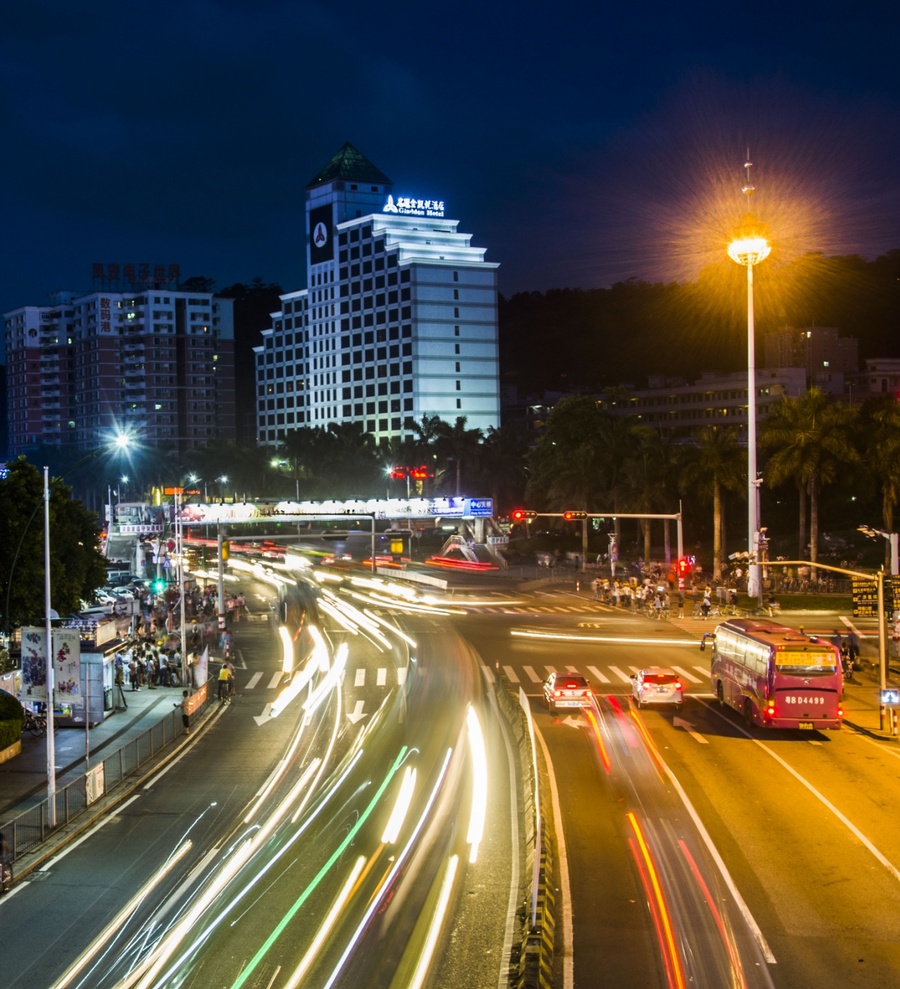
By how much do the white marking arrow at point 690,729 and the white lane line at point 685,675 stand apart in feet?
28.5

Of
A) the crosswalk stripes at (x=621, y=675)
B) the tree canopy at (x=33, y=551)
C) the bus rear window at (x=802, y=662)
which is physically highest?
the tree canopy at (x=33, y=551)

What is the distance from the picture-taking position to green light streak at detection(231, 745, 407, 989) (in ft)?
53.1

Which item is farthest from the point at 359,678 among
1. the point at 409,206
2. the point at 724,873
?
the point at 409,206

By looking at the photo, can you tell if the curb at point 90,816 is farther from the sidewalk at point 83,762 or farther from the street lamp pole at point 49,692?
the street lamp pole at point 49,692

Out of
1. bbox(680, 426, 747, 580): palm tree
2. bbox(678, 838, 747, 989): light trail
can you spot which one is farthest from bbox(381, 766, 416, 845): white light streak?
bbox(680, 426, 747, 580): palm tree

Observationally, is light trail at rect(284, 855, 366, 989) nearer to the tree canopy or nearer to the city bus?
the city bus

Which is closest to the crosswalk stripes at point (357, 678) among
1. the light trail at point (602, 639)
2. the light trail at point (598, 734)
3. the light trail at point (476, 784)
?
the light trail at point (476, 784)

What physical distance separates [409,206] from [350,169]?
51.7ft

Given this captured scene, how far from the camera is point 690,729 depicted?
35156 mm

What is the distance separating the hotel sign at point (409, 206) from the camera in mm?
160125

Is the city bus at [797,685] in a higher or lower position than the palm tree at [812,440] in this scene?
lower

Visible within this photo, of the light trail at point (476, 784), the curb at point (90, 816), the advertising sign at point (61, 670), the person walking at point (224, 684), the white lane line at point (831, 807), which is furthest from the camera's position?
the person walking at point (224, 684)

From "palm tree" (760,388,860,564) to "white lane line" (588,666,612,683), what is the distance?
3141cm

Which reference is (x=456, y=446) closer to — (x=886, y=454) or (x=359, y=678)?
(x=886, y=454)
